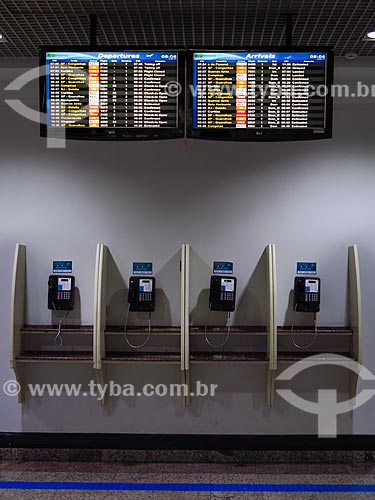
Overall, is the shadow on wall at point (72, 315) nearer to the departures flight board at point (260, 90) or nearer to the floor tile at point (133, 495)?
the floor tile at point (133, 495)

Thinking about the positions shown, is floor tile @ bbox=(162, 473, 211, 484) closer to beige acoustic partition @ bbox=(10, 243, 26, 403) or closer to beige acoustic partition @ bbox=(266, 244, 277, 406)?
beige acoustic partition @ bbox=(266, 244, 277, 406)

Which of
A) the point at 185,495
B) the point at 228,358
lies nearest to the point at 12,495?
the point at 185,495

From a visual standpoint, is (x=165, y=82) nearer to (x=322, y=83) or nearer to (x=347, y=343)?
(x=322, y=83)

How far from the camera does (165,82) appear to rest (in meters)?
3.54

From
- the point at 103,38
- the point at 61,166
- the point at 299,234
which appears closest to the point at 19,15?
the point at 103,38

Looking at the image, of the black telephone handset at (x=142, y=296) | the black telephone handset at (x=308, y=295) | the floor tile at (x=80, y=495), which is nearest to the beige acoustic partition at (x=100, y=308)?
the black telephone handset at (x=142, y=296)

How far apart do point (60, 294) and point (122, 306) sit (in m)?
0.50

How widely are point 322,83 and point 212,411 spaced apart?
2.68m

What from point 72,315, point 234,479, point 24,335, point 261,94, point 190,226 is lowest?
point 234,479

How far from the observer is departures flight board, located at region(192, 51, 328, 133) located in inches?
139

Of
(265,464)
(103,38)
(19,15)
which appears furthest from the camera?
(265,464)

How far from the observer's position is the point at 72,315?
4742mm

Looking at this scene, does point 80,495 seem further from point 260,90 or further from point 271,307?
point 260,90

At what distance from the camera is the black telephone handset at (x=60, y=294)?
4602 millimetres
